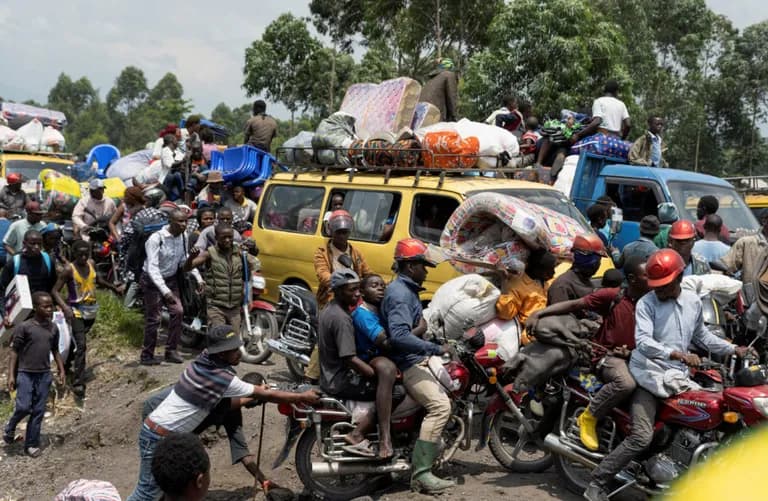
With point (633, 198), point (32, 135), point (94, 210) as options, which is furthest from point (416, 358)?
point (32, 135)

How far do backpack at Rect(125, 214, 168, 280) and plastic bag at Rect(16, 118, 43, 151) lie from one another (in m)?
9.29

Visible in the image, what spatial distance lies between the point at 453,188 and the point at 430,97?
3.18 m

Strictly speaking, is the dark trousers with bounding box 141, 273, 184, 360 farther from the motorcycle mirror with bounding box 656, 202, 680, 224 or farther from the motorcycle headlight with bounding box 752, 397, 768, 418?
the motorcycle headlight with bounding box 752, 397, 768, 418

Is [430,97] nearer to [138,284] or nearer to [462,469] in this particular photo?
[138,284]

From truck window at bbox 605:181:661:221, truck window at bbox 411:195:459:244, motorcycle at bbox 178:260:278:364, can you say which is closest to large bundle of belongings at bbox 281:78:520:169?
truck window at bbox 411:195:459:244

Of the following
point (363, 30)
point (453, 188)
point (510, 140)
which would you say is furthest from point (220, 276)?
point (363, 30)

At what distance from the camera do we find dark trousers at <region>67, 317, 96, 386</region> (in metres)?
8.91

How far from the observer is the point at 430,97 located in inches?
414

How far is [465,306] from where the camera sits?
6.14 m

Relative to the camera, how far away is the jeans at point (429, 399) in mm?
5625

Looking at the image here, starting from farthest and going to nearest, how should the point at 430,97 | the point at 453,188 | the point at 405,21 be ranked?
the point at 405,21, the point at 430,97, the point at 453,188

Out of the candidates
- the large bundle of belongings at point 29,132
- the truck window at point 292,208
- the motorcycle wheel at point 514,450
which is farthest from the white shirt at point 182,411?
the large bundle of belongings at point 29,132

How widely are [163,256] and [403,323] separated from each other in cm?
421

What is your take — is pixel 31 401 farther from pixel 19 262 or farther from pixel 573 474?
pixel 573 474
